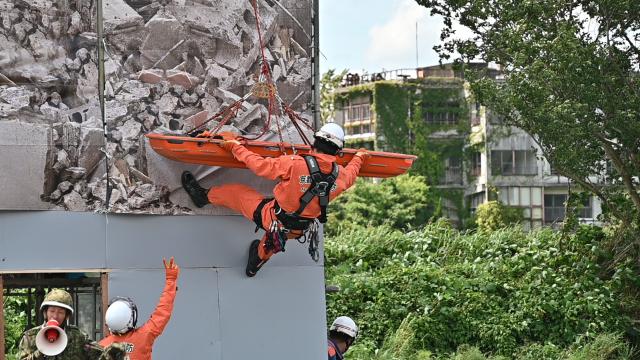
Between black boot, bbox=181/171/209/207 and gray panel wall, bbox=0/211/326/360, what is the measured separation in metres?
0.21

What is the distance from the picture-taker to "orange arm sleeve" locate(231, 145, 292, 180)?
1074 cm

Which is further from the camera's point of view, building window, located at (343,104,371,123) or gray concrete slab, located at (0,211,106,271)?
building window, located at (343,104,371,123)

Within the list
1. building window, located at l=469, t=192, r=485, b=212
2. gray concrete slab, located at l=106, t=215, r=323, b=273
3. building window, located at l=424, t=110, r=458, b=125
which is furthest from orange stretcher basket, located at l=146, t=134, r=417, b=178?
building window, located at l=424, t=110, r=458, b=125

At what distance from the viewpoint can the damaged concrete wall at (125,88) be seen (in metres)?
10.3

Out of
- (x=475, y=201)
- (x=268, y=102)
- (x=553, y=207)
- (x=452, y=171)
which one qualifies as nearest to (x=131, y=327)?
(x=268, y=102)

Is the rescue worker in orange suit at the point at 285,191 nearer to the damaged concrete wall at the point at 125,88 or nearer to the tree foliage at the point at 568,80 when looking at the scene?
the damaged concrete wall at the point at 125,88

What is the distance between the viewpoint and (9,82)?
1020 cm

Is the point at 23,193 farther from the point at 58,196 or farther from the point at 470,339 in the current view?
the point at 470,339

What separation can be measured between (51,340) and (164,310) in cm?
121

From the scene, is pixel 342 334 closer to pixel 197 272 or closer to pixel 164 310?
pixel 197 272

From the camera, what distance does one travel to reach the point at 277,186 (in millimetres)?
10961

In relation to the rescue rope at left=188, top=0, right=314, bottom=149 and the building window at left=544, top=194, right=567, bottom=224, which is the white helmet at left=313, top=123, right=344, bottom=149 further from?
the building window at left=544, top=194, right=567, bottom=224

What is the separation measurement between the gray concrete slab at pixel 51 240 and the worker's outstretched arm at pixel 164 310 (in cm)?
139

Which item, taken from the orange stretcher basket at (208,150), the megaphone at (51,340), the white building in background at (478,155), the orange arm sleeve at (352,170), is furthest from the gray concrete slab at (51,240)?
the white building in background at (478,155)
